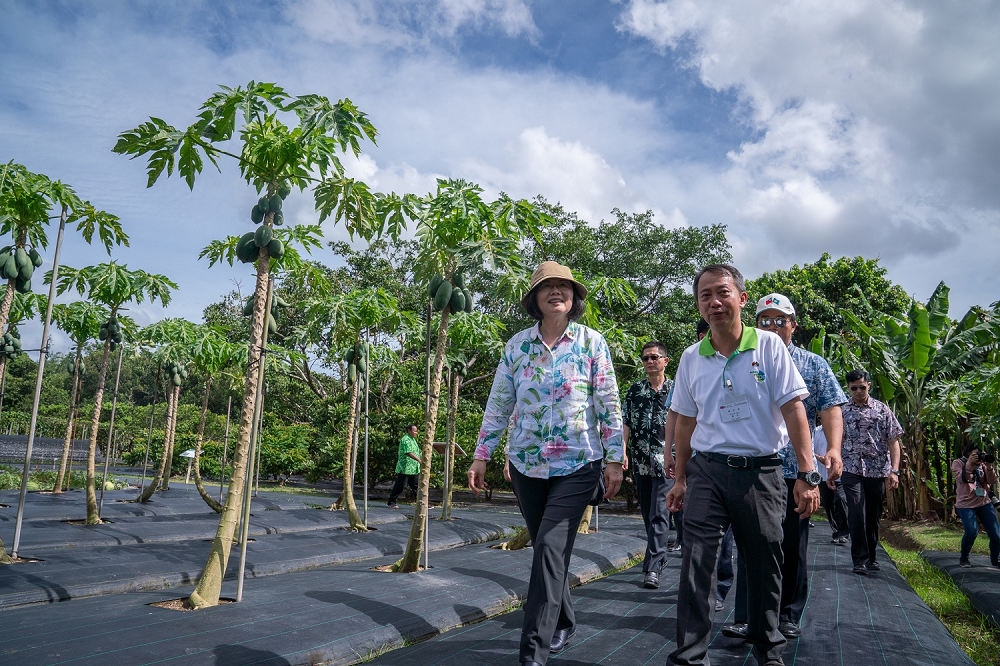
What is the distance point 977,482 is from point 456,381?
26.1 ft

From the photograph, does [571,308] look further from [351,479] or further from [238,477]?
[351,479]

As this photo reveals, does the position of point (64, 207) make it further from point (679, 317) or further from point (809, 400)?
point (679, 317)

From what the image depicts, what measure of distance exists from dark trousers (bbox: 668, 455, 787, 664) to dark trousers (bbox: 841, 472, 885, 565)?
4.12m

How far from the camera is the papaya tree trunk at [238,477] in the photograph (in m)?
4.50

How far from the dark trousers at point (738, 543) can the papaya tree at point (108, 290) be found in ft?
27.6

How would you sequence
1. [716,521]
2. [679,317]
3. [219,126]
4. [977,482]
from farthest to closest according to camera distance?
1. [679,317]
2. [977,482]
3. [219,126]
4. [716,521]

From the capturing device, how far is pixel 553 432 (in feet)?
11.6

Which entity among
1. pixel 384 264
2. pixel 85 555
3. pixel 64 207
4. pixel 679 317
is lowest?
pixel 85 555

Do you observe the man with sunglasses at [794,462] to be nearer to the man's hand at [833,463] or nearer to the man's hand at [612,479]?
the man's hand at [833,463]

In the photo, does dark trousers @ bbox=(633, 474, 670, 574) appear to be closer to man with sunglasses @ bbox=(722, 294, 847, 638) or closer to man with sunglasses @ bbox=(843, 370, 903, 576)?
man with sunglasses @ bbox=(722, 294, 847, 638)

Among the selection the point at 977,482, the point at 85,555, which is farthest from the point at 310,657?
the point at 977,482

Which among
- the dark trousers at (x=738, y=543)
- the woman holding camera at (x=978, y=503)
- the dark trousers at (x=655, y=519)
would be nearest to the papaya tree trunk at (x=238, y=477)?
the dark trousers at (x=738, y=543)

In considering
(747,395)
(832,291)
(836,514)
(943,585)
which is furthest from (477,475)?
(832,291)

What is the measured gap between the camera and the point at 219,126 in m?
4.84
